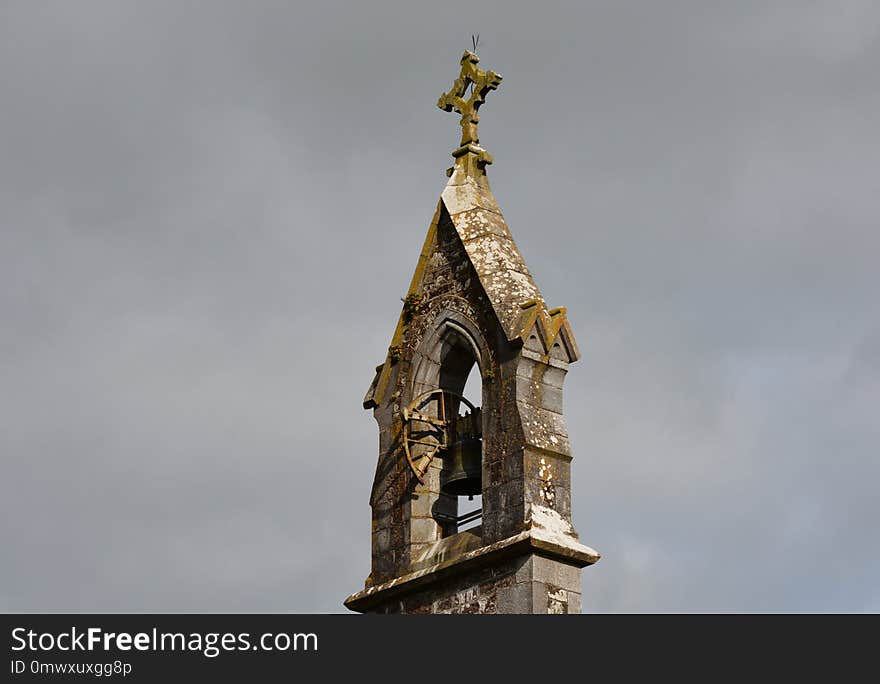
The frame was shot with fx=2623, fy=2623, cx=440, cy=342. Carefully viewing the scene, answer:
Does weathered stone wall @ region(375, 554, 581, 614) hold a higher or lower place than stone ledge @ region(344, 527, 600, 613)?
lower

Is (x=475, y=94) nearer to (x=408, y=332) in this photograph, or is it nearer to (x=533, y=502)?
(x=408, y=332)

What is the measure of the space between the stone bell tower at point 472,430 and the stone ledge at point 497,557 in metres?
0.02

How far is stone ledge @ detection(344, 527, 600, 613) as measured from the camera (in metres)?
27.3

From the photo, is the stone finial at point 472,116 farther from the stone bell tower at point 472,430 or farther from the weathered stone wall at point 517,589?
the weathered stone wall at point 517,589

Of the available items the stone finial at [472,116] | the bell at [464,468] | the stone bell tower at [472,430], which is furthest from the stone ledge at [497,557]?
the stone finial at [472,116]

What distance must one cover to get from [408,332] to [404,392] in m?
0.80

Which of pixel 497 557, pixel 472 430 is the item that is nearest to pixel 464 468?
pixel 472 430

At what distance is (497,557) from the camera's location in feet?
90.3

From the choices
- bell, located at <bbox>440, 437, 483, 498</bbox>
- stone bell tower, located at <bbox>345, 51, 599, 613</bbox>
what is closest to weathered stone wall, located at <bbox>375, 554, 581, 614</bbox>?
stone bell tower, located at <bbox>345, 51, 599, 613</bbox>

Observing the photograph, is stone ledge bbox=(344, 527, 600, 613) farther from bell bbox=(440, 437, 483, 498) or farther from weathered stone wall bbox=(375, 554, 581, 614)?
bell bbox=(440, 437, 483, 498)

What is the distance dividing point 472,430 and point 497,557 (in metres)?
2.11

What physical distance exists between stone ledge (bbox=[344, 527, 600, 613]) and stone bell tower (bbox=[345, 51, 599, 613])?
0.7 inches

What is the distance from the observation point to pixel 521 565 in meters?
27.3

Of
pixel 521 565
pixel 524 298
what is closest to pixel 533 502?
pixel 521 565
